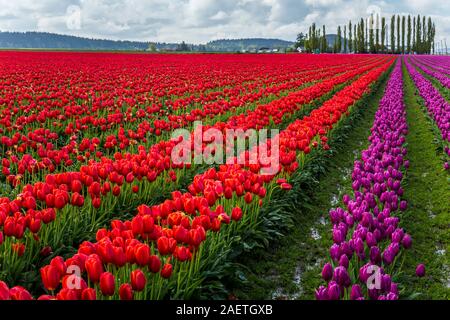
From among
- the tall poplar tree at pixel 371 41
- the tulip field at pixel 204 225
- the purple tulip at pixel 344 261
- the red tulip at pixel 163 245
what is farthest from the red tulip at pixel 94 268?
the tall poplar tree at pixel 371 41

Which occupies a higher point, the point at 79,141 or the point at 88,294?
the point at 79,141

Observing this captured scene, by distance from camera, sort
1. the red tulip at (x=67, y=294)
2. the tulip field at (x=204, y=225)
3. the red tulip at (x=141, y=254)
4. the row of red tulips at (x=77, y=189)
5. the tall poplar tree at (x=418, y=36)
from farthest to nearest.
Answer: the tall poplar tree at (x=418, y=36)
the row of red tulips at (x=77, y=189)
the tulip field at (x=204, y=225)
the red tulip at (x=141, y=254)
the red tulip at (x=67, y=294)

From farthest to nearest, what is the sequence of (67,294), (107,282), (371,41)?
(371,41) → (107,282) → (67,294)

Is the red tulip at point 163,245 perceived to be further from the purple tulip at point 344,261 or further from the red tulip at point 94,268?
the purple tulip at point 344,261

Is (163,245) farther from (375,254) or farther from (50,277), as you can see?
(375,254)

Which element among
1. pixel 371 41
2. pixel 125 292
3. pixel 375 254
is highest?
pixel 371 41

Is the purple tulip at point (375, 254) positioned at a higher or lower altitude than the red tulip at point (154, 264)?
lower

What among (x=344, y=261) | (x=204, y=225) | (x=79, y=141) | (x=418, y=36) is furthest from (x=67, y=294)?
(x=418, y=36)

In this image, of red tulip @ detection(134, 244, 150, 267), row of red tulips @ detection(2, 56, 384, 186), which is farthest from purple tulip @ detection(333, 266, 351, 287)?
row of red tulips @ detection(2, 56, 384, 186)

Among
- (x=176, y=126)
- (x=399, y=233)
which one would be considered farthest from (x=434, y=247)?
(x=176, y=126)

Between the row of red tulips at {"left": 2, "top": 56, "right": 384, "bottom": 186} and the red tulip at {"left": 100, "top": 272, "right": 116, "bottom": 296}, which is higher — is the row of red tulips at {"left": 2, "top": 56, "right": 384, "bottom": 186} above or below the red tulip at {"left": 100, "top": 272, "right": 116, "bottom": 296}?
above

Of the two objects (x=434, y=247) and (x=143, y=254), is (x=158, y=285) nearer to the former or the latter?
(x=143, y=254)

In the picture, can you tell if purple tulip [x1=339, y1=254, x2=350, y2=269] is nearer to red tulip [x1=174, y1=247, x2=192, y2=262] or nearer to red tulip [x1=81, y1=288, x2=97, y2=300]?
red tulip [x1=174, y1=247, x2=192, y2=262]

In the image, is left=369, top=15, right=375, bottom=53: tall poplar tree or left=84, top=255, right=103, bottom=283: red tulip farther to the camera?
left=369, top=15, right=375, bottom=53: tall poplar tree
